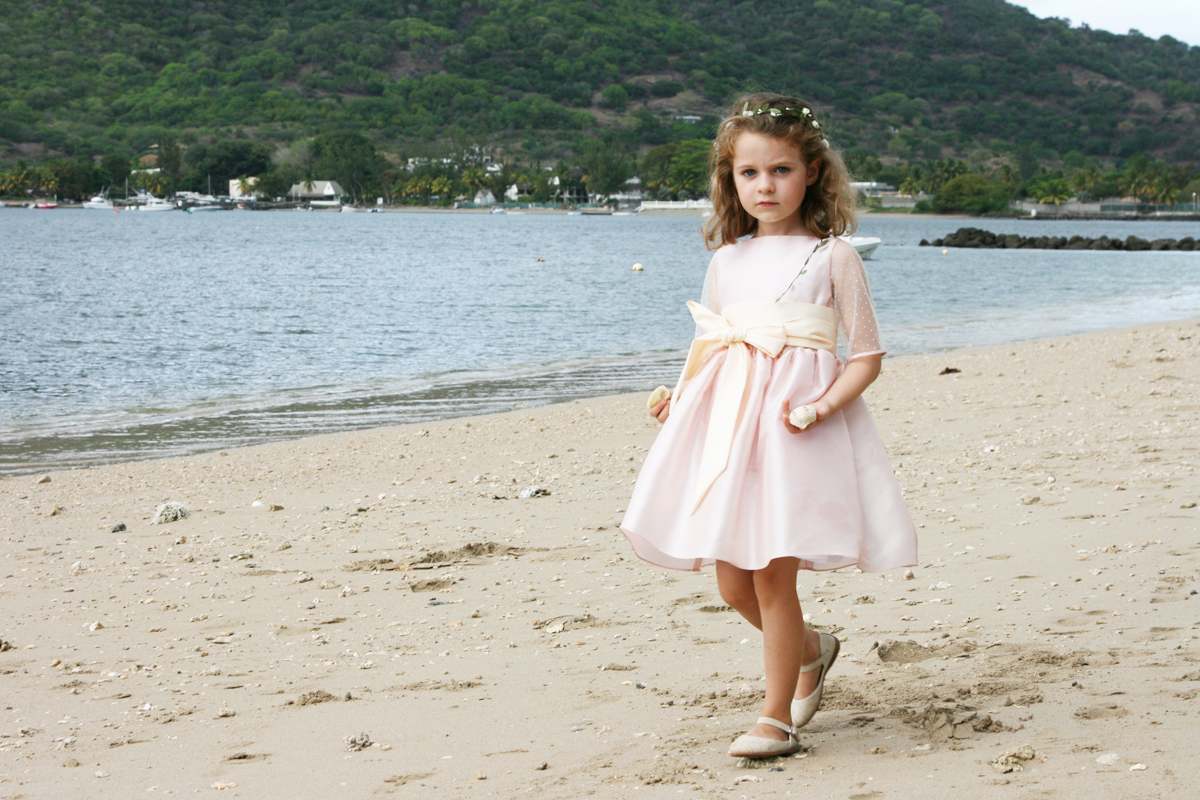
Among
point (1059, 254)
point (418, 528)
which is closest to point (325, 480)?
point (418, 528)

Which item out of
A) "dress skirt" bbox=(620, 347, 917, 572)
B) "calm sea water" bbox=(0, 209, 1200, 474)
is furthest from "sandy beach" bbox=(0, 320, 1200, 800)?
"calm sea water" bbox=(0, 209, 1200, 474)

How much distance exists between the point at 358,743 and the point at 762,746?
1.13m

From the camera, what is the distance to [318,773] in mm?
2852

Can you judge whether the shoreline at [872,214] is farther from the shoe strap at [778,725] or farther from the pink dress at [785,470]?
the shoe strap at [778,725]

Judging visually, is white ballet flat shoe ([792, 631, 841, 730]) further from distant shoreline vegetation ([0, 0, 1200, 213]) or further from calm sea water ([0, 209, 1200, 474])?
distant shoreline vegetation ([0, 0, 1200, 213])

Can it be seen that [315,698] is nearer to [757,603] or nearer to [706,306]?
[757,603]

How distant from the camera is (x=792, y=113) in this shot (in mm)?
2916

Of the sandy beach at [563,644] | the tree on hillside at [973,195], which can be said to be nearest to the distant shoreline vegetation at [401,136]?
the tree on hillside at [973,195]

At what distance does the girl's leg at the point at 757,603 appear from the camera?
2.84 metres

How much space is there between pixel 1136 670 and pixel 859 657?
832 millimetres

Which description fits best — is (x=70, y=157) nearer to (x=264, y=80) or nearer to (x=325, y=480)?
(x=264, y=80)

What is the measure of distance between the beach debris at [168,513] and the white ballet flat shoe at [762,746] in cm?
470

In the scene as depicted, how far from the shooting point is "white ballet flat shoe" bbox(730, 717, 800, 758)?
2.72m

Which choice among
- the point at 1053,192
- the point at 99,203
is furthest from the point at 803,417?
the point at 99,203
